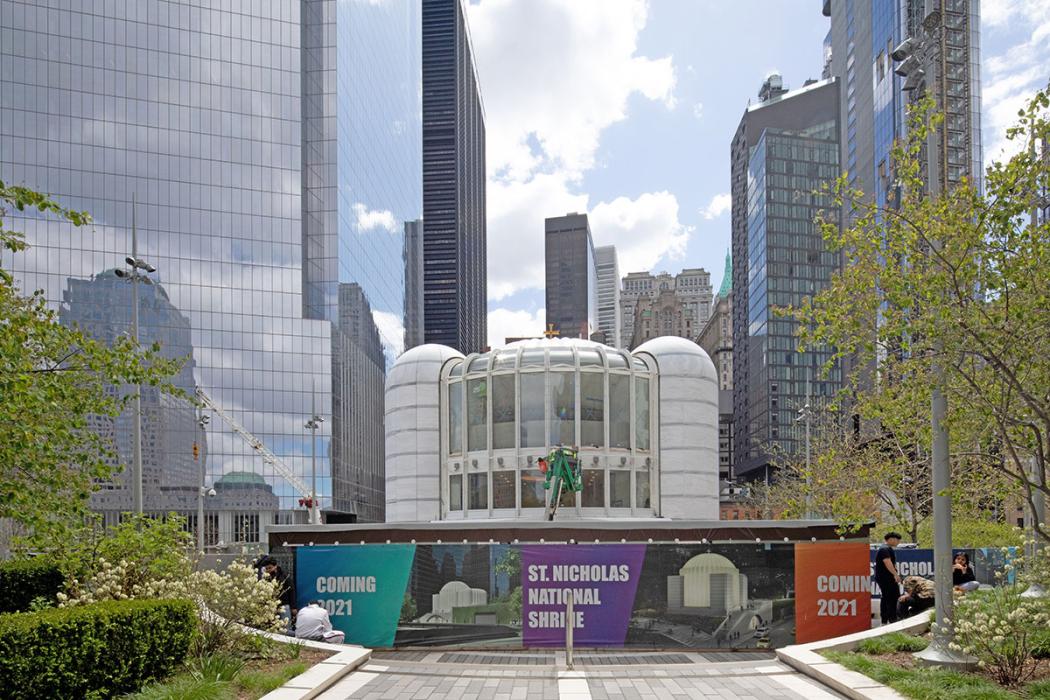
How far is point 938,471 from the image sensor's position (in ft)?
42.7

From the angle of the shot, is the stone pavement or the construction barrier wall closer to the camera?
the stone pavement

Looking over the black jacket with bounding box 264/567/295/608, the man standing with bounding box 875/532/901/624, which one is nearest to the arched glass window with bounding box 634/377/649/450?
the man standing with bounding box 875/532/901/624

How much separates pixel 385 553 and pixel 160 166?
74241 millimetres

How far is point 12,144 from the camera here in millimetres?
77250

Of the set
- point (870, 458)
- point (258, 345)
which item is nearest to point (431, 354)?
point (870, 458)

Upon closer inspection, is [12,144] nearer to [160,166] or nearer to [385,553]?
[160,166]

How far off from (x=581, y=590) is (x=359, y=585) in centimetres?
421

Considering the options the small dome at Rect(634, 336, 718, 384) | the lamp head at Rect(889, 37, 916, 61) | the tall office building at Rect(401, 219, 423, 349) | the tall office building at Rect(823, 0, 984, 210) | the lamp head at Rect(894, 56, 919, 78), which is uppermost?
the tall office building at Rect(823, 0, 984, 210)

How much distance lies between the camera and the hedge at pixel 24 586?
1634 cm

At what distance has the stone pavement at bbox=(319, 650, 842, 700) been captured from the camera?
11820mm

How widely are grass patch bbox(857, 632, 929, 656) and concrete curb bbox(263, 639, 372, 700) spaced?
783cm

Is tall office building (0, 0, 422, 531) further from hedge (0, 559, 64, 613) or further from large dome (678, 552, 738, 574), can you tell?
large dome (678, 552, 738, 574)

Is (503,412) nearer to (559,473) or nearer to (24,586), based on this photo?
(559,473)

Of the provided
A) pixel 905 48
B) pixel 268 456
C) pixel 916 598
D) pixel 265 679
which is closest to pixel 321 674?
pixel 265 679
